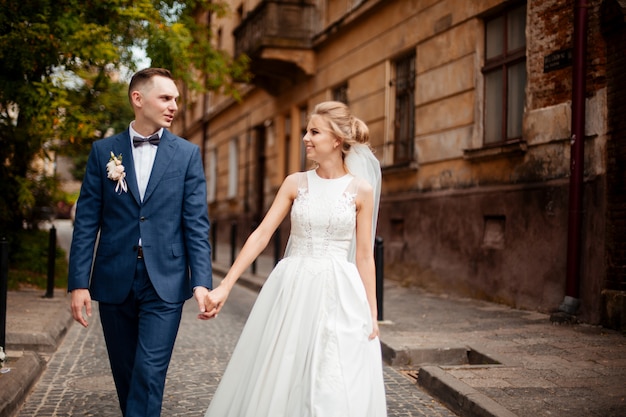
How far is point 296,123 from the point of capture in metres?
19.4

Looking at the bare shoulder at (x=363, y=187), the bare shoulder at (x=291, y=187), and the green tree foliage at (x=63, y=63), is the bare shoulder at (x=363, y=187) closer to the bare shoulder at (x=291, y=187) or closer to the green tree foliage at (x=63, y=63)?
the bare shoulder at (x=291, y=187)

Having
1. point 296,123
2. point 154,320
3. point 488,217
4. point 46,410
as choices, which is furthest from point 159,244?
point 296,123

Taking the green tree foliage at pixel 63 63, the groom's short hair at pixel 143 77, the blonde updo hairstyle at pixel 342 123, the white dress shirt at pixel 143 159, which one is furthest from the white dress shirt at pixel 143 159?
the green tree foliage at pixel 63 63

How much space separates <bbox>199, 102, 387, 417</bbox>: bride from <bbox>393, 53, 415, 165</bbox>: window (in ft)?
30.4

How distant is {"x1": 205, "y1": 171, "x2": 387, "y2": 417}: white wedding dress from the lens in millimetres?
3639

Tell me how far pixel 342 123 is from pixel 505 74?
7132 millimetres

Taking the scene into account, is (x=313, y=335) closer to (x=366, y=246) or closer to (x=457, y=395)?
(x=366, y=246)

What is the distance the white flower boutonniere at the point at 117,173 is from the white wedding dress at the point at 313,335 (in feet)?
3.01

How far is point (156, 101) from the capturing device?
3717 mm

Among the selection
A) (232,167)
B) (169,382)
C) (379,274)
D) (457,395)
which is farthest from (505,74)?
(232,167)

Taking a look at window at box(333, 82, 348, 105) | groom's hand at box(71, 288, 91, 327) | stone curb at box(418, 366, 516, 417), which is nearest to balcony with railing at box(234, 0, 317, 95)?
window at box(333, 82, 348, 105)

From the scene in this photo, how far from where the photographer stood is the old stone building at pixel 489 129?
840cm

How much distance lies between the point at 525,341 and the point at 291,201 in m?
4.08

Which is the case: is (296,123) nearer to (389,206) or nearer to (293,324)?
(389,206)
